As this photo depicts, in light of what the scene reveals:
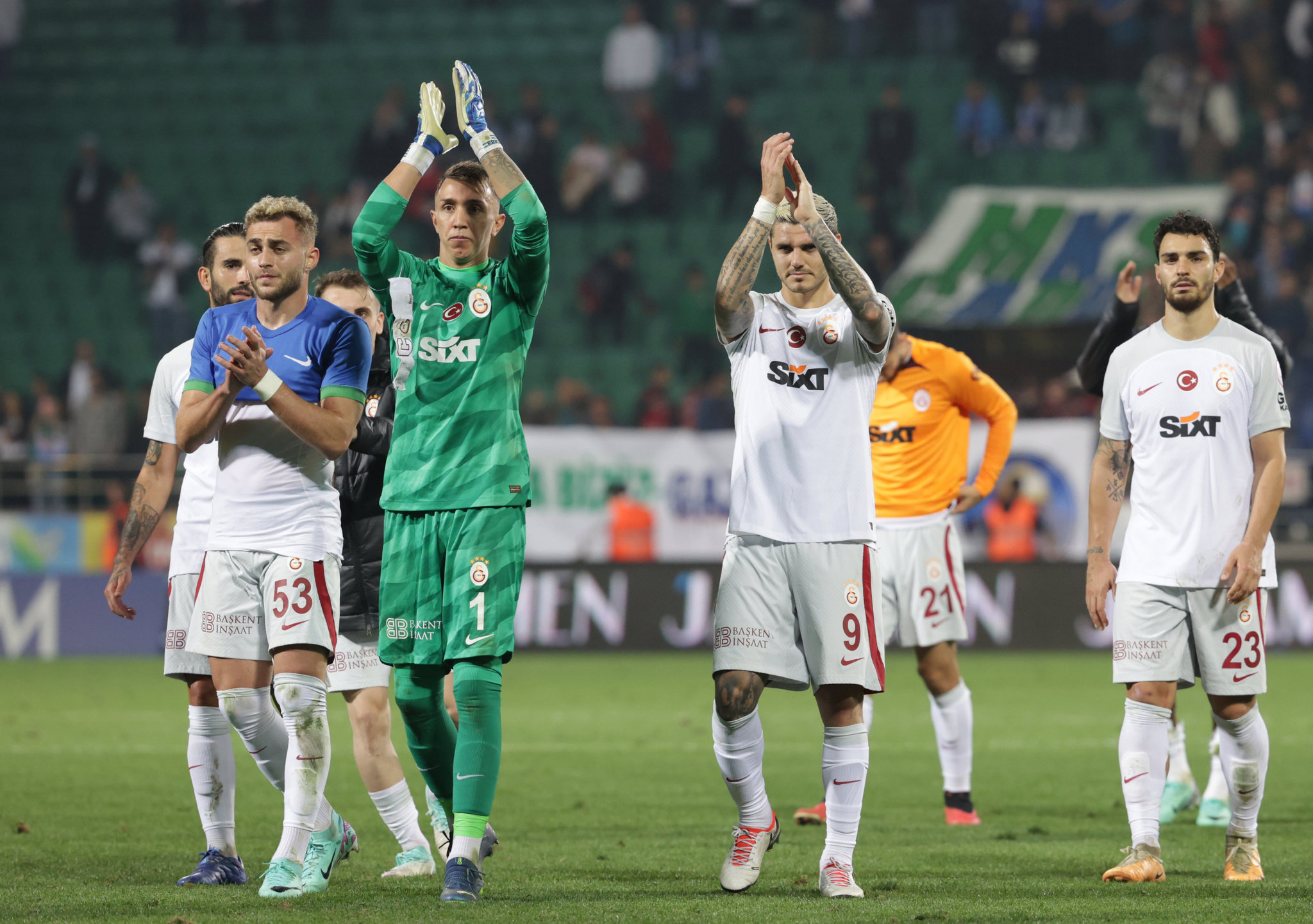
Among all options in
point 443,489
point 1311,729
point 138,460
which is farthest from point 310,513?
point 138,460

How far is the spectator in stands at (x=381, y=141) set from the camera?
2528 centimetres

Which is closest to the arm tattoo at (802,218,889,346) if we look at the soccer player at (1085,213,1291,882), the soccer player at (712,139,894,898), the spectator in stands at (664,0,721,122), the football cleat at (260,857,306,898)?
the soccer player at (712,139,894,898)

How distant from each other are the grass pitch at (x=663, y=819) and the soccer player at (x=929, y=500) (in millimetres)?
724

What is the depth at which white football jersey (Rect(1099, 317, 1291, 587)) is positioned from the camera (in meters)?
6.23

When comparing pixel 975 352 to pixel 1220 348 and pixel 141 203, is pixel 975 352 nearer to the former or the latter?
pixel 141 203

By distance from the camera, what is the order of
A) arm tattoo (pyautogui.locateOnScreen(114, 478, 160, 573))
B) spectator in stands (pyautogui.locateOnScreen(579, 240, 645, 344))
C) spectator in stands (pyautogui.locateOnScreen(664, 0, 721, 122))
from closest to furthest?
arm tattoo (pyautogui.locateOnScreen(114, 478, 160, 573)) < spectator in stands (pyautogui.locateOnScreen(579, 240, 645, 344)) < spectator in stands (pyautogui.locateOnScreen(664, 0, 721, 122))

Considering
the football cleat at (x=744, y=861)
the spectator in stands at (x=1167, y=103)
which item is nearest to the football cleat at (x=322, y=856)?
the football cleat at (x=744, y=861)

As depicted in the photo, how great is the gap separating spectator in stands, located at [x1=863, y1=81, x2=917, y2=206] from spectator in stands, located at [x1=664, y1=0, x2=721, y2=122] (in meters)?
3.10

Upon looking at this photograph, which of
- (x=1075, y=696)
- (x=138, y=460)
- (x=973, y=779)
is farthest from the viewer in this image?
(x=138, y=460)

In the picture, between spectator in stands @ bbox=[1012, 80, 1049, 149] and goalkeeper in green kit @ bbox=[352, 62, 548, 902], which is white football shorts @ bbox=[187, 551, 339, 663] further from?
spectator in stands @ bbox=[1012, 80, 1049, 149]

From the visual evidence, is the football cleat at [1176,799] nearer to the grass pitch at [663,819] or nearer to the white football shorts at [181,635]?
the grass pitch at [663,819]

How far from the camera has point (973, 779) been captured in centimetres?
957

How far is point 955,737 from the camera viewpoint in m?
8.18

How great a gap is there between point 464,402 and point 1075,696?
9209mm
